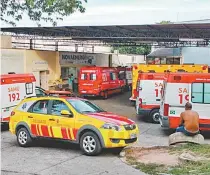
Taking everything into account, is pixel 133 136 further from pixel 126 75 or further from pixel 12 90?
pixel 126 75

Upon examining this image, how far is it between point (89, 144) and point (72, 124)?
0.75 m

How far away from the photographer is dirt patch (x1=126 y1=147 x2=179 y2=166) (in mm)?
9592

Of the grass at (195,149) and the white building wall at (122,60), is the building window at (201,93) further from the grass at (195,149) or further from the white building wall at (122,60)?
the white building wall at (122,60)

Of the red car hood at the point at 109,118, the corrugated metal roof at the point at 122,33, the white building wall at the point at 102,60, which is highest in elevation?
the corrugated metal roof at the point at 122,33

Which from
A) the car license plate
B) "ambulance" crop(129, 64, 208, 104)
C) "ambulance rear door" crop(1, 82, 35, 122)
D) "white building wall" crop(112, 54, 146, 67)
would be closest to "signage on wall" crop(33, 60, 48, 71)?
"ambulance" crop(129, 64, 208, 104)

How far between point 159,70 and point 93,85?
7816mm

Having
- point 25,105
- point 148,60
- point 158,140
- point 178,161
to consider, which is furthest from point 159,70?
point 148,60

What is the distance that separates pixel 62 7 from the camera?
18.2m

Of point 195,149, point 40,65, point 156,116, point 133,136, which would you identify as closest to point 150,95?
point 156,116

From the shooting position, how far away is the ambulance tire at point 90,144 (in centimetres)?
1088

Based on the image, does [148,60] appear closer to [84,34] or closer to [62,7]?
[84,34]

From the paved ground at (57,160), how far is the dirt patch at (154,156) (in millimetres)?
484

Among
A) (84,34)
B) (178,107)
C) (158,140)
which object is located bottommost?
(158,140)

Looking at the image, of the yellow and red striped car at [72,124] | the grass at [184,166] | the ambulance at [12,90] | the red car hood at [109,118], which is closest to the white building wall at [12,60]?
the ambulance at [12,90]
